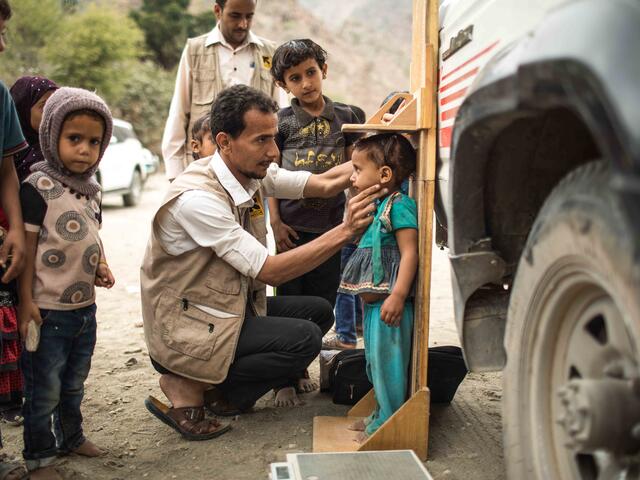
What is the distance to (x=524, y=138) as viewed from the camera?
1.97m

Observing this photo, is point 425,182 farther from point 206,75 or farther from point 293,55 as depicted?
point 206,75

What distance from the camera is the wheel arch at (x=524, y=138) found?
119cm

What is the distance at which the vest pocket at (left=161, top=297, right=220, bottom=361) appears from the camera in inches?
126

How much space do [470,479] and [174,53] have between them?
131ft

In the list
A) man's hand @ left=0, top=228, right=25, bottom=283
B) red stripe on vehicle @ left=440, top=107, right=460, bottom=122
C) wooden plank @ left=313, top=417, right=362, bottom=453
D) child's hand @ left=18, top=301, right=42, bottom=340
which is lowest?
wooden plank @ left=313, top=417, right=362, bottom=453

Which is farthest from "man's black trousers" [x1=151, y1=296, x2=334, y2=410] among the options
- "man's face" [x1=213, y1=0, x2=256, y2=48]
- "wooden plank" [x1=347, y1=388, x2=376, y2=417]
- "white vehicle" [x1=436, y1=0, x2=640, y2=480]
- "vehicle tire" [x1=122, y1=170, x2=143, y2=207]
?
"vehicle tire" [x1=122, y1=170, x2=143, y2=207]

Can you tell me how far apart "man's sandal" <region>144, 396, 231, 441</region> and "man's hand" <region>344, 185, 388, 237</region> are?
3.90ft

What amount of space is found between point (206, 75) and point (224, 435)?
2.60 meters

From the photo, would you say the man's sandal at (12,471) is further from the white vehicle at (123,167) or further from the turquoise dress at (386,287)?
the white vehicle at (123,167)

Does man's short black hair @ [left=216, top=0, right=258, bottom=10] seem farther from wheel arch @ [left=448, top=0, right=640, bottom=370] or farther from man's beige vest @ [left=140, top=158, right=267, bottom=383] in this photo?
wheel arch @ [left=448, top=0, right=640, bottom=370]

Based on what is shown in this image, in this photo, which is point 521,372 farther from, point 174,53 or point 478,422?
point 174,53

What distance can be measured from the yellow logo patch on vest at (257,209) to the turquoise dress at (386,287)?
2.44ft

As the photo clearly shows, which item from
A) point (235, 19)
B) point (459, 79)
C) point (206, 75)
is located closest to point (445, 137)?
point (459, 79)

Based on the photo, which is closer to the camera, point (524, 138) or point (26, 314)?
point (524, 138)
